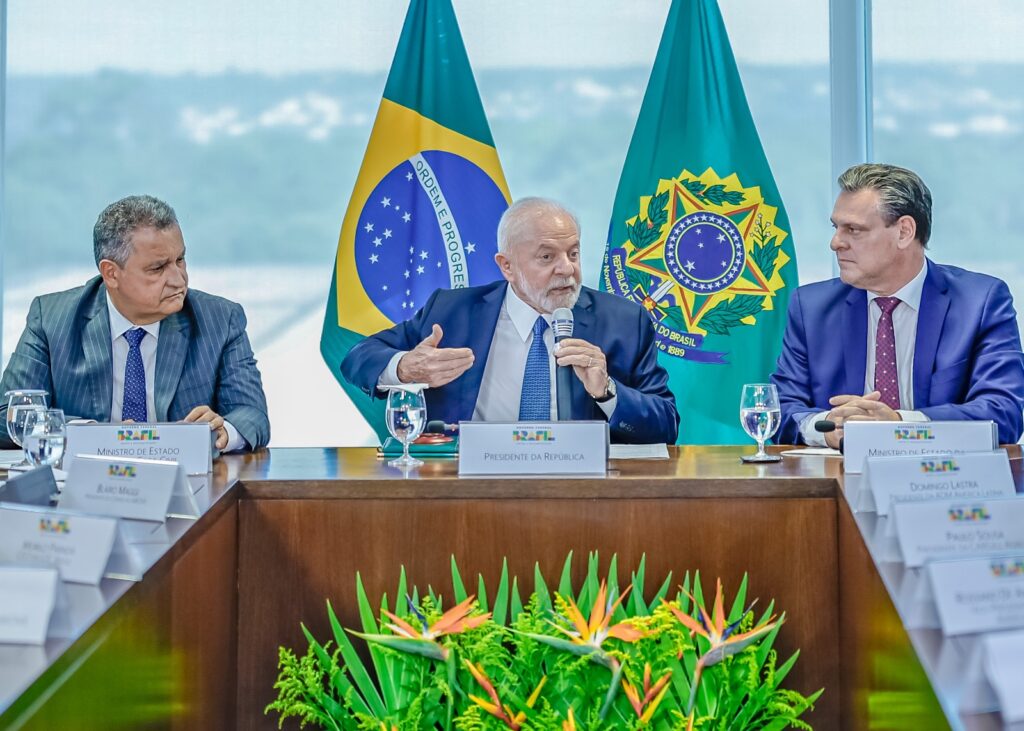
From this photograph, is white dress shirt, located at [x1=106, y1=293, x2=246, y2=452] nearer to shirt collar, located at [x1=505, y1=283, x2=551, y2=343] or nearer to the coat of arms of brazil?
shirt collar, located at [x1=505, y1=283, x2=551, y2=343]

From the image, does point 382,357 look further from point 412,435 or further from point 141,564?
point 141,564

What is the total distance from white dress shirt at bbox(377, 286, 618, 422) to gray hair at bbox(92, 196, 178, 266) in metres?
0.93

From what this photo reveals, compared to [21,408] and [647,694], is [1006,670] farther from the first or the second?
[21,408]

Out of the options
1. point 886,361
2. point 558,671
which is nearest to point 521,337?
point 886,361

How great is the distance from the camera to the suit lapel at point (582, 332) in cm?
294

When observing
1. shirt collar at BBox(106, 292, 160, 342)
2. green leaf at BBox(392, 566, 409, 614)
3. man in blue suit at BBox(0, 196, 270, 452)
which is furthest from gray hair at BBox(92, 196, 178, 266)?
green leaf at BBox(392, 566, 409, 614)

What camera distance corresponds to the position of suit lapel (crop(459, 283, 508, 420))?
122 inches

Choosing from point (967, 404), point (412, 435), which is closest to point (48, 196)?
point (412, 435)

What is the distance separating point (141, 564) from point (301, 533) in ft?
2.57

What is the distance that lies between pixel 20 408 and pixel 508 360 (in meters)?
1.47

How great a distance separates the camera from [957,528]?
127 cm

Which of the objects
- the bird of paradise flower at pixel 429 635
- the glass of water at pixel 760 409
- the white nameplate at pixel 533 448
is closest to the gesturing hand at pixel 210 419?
the white nameplate at pixel 533 448

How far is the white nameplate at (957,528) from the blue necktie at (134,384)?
207 centimetres

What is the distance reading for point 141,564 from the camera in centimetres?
130
